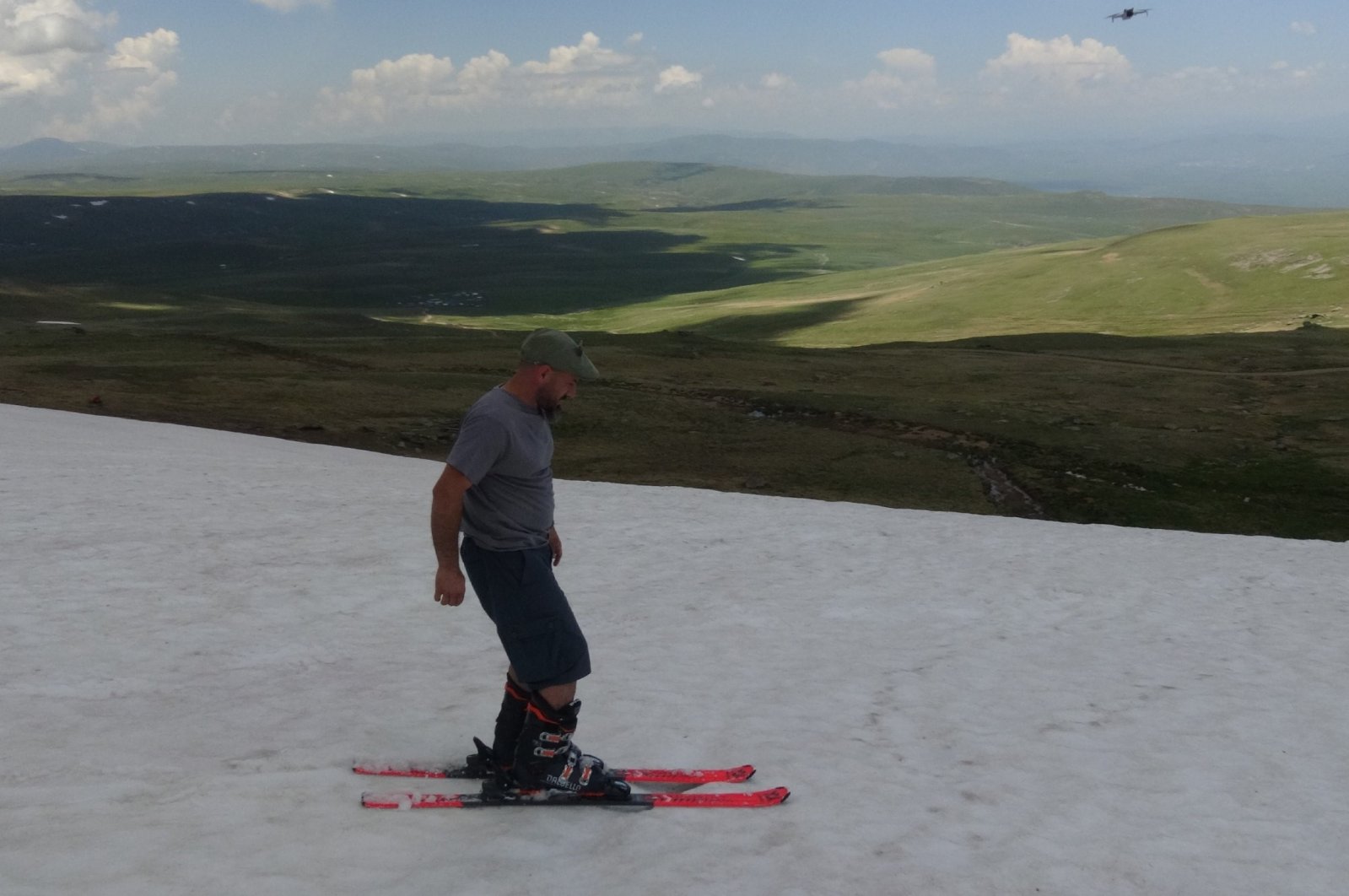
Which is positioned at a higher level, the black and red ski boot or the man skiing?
the man skiing

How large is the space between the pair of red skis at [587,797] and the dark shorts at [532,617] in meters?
1.05

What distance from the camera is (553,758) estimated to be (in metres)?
8.95

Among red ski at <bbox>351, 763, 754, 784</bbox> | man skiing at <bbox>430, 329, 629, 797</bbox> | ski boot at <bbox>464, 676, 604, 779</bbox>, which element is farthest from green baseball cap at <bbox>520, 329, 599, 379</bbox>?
red ski at <bbox>351, 763, 754, 784</bbox>

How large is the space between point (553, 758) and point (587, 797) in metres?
0.49

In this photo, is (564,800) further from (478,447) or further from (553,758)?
(478,447)

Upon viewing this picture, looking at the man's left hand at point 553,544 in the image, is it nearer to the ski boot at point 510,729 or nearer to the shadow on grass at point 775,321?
the ski boot at point 510,729

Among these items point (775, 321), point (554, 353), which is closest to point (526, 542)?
point (554, 353)

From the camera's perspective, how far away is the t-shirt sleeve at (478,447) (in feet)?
27.2

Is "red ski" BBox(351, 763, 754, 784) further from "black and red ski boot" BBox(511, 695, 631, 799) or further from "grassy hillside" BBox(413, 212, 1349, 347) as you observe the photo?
"grassy hillside" BBox(413, 212, 1349, 347)

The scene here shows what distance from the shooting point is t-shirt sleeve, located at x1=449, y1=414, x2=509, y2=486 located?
8.29m

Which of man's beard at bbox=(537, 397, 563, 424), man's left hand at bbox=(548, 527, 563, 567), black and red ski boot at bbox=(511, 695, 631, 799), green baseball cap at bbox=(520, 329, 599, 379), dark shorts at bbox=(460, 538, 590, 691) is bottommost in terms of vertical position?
black and red ski boot at bbox=(511, 695, 631, 799)

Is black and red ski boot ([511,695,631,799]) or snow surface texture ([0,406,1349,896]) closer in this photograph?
snow surface texture ([0,406,1349,896])

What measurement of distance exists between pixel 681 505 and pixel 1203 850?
1640cm

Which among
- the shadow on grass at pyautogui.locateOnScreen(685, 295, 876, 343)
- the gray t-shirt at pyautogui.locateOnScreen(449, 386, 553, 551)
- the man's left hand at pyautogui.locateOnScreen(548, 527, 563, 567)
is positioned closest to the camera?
the gray t-shirt at pyautogui.locateOnScreen(449, 386, 553, 551)
